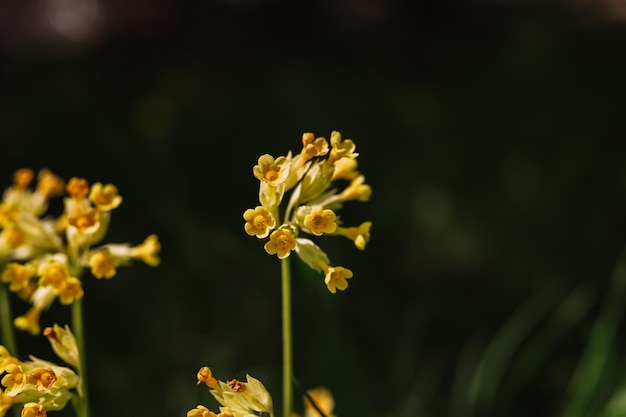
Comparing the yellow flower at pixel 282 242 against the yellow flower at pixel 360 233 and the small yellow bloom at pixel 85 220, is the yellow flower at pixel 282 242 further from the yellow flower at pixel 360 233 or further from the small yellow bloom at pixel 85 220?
the small yellow bloom at pixel 85 220

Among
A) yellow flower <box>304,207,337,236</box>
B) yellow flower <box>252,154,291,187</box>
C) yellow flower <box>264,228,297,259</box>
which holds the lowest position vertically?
yellow flower <box>264,228,297,259</box>

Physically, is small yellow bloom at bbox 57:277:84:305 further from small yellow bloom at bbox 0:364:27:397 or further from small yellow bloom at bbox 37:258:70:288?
small yellow bloom at bbox 0:364:27:397

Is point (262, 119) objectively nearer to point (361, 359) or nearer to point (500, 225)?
→ point (500, 225)

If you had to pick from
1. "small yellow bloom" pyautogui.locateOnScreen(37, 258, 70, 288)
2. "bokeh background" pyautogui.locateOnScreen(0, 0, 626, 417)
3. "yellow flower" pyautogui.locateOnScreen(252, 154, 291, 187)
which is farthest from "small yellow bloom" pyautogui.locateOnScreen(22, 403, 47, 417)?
"bokeh background" pyautogui.locateOnScreen(0, 0, 626, 417)

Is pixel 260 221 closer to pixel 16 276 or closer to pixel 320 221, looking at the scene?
pixel 320 221

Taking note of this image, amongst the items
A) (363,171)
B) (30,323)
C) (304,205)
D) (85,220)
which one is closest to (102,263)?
(85,220)

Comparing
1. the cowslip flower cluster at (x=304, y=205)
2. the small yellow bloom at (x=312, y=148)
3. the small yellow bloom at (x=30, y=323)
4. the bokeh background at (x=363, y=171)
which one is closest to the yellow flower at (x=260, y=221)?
the cowslip flower cluster at (x=304, y=205)

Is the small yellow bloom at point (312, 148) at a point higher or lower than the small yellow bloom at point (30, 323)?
higher
